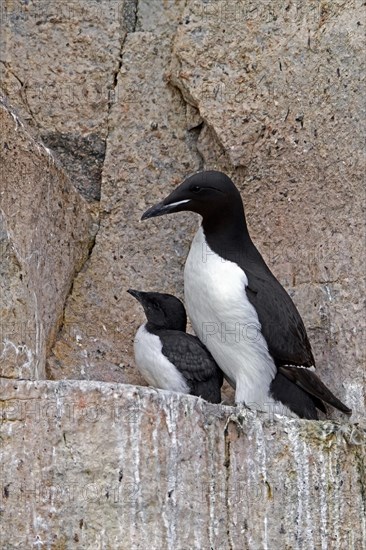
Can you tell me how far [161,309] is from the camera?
6469 mm

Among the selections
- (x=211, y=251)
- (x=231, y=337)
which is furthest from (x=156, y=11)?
(x=231, y=337)

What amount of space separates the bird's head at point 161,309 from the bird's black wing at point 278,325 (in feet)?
1.49

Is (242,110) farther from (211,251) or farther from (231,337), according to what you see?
(231,337)

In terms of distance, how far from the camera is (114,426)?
5.35m

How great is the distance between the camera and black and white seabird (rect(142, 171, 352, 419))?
6172mm

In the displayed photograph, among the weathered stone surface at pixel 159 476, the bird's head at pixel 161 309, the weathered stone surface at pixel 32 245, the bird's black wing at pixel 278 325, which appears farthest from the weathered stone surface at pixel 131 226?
the weathered stone surface at pixel 159 476

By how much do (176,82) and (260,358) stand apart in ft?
5.55

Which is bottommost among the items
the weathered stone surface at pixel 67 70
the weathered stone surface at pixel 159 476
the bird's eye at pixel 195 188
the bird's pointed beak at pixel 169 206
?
the weathered stone surface at pixel 159 476

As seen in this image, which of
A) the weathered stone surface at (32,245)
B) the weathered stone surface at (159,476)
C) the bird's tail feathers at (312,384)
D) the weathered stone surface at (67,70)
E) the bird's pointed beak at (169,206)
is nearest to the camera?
the weathered stone surface at (159,476)

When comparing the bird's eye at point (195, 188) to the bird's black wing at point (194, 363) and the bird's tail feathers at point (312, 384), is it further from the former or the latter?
the bird's tail feathers at point (312, 384)

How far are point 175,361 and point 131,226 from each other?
1.02 m

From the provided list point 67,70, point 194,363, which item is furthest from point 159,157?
point 194,363

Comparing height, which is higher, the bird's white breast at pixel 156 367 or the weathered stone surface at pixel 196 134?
the weathered stone surface at pixel 196 134

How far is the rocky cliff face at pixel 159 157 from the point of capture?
6324mm
